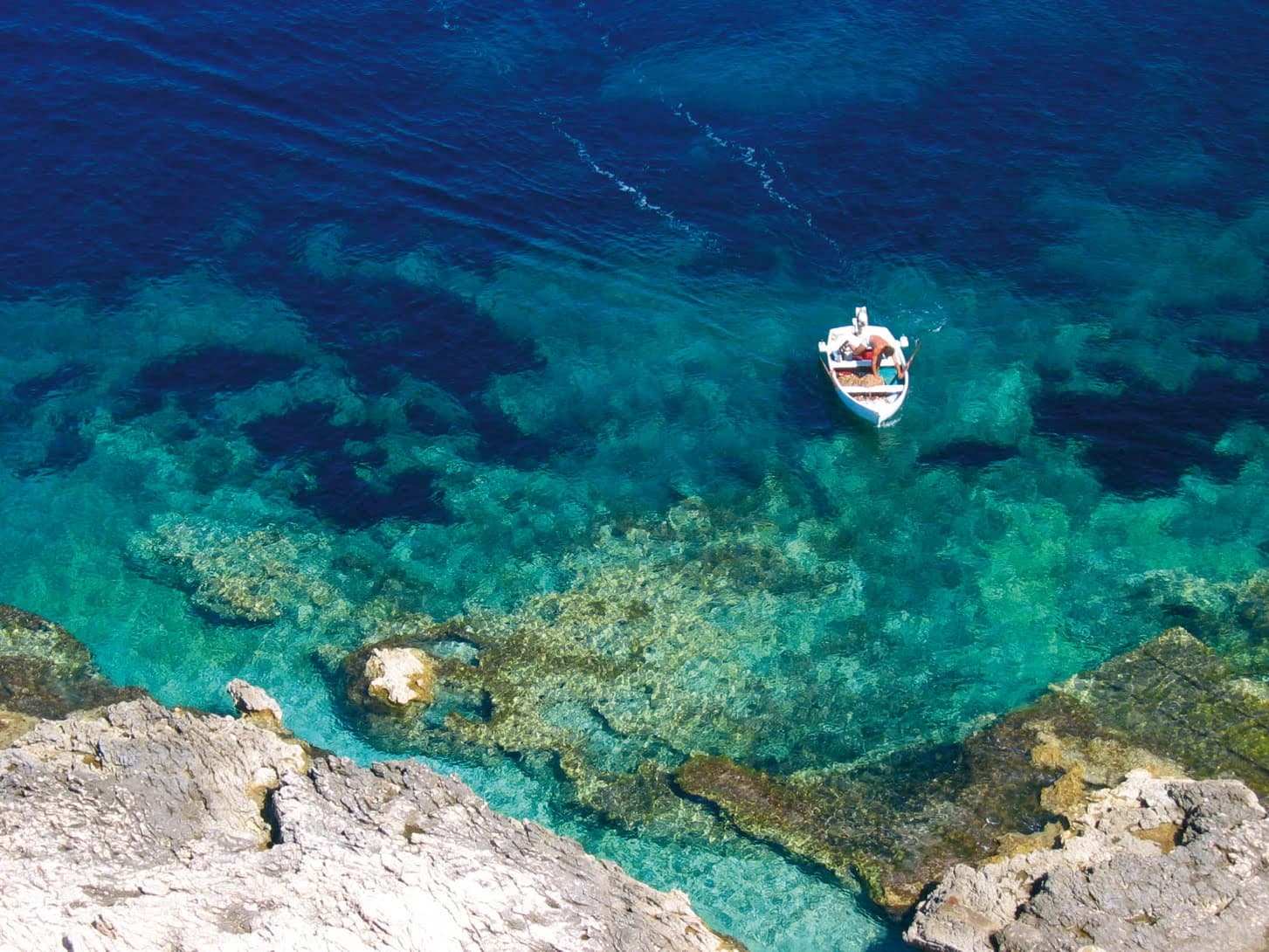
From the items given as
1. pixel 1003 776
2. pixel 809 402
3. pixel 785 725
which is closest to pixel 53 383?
pixel 809 402

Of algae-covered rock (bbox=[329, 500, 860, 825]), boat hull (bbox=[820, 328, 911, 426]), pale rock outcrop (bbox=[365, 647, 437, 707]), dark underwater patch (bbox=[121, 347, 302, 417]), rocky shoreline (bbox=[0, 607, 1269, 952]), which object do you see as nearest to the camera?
rocky shoreline (bbox=[0, 607, 1269, 952])

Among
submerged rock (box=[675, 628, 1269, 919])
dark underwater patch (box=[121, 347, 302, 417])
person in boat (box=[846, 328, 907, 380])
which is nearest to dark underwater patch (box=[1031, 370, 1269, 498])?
person in boat (box=[846, 328, 907, 380])

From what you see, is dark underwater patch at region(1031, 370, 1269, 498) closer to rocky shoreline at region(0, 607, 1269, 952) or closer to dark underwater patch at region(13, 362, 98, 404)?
rocky shoreline at region(0, 607, 1269, 952)

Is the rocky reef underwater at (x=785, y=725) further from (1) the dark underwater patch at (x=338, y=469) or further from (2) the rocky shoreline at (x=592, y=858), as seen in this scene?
(1) the dark underwater patch at (x=338, y=469)

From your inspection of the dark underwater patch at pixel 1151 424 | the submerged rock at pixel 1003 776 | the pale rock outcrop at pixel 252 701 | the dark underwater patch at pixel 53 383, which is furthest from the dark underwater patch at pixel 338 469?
the dark underwater patch at pixel 1151 424

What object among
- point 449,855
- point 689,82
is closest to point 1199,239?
point 689,82

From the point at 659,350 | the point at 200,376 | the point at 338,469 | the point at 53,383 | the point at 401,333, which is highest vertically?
the point at 53,383

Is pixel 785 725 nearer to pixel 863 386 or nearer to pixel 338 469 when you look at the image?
pixel 863 386
